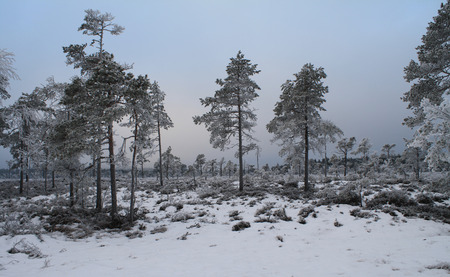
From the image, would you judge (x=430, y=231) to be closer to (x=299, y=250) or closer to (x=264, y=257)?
(x=299, y=250)

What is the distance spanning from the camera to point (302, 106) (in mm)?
16484

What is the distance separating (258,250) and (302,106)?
42.1 feet

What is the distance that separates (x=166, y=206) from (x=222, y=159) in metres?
58.0

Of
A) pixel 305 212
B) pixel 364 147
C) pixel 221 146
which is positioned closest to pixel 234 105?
pixel 221 146

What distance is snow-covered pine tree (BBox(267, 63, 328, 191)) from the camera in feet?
52.1

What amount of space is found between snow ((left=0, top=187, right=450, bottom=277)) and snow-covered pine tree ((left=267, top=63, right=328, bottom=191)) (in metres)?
7.61

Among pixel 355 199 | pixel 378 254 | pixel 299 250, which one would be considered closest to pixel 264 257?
pixel 299 250

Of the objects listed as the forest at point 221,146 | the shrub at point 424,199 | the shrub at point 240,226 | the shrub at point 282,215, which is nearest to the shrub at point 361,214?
the forest at point 221,146

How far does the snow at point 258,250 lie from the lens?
505 cm

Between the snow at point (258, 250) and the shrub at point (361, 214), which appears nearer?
the snow at point (258, 250)

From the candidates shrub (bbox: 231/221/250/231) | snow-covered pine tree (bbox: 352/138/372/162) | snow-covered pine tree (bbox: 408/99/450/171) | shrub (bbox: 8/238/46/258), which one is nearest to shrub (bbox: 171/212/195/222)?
shrub (bbox: 231/221/250/231)

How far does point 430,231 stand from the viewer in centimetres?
714

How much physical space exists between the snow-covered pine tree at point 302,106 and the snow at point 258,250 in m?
7.61

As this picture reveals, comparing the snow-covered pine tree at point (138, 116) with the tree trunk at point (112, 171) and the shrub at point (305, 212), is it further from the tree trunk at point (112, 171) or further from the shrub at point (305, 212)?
the shrub at point (305, 212)
